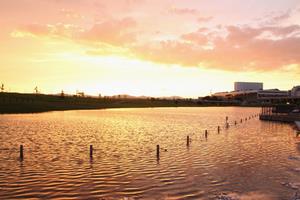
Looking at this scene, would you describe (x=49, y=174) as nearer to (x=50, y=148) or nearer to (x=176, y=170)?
(x=176, y=170)

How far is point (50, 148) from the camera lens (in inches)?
1227

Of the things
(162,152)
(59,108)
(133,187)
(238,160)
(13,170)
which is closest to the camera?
(133,187)

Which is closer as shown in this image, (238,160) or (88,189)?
(88,189)

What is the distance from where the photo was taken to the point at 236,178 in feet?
64.7

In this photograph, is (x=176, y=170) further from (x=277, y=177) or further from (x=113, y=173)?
(x=277, y=177)

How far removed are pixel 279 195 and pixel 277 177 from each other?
162 inches

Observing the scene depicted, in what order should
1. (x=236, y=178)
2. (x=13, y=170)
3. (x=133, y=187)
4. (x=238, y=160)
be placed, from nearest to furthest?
(x=133, y=187)
(x=236, y=178)
(x=13, y=170)
(x=238, y=160)

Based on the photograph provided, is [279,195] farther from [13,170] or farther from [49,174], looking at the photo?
[13,170]

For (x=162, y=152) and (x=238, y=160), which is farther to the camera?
(x=162, y=152)

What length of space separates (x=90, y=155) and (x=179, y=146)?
37.9 feet

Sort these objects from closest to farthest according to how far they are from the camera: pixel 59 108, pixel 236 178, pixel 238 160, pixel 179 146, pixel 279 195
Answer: pixel 279 195 → pixel 236 178 → pixel 238 160 → pixel 179 146 → pixel 59 108

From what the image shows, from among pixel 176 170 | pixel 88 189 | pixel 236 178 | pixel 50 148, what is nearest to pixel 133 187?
pixel 88 189

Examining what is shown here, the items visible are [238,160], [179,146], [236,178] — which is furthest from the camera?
[179,146]

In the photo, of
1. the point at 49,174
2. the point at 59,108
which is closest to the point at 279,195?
the point at 49,174
